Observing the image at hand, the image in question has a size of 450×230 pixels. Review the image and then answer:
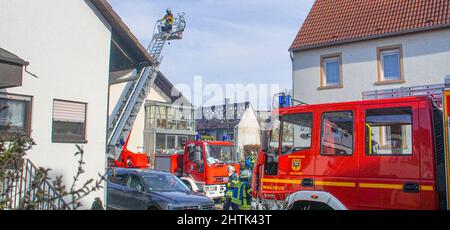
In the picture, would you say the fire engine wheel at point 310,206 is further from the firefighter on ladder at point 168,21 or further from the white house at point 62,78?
the firefighter on ladder at point 168,21

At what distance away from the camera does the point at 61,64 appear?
934 cm

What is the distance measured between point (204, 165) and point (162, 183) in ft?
14.3

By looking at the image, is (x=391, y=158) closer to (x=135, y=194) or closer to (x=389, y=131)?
(x=389, y=131)

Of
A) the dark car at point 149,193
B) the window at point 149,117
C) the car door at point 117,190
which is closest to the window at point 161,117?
the window at point 149,117

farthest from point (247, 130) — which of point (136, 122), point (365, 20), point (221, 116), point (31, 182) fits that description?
point (31, 182)

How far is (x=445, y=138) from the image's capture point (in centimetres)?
484

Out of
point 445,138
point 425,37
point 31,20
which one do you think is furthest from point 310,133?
point 425,37

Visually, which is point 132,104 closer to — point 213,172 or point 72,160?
point 213,172

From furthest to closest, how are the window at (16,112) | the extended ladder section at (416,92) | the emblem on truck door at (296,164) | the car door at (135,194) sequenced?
the car door at (135,194) < the window at (16,112) < the emblem on truck door at (296,164) < the extended ladder section at (416,92)

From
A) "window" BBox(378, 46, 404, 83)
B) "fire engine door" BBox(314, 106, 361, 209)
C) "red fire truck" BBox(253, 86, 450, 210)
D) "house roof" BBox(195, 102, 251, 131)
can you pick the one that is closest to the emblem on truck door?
"red fire truck" BBox(253, 86, 450, 210)

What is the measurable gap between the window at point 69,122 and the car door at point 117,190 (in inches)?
62.9

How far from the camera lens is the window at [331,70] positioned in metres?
17.9
